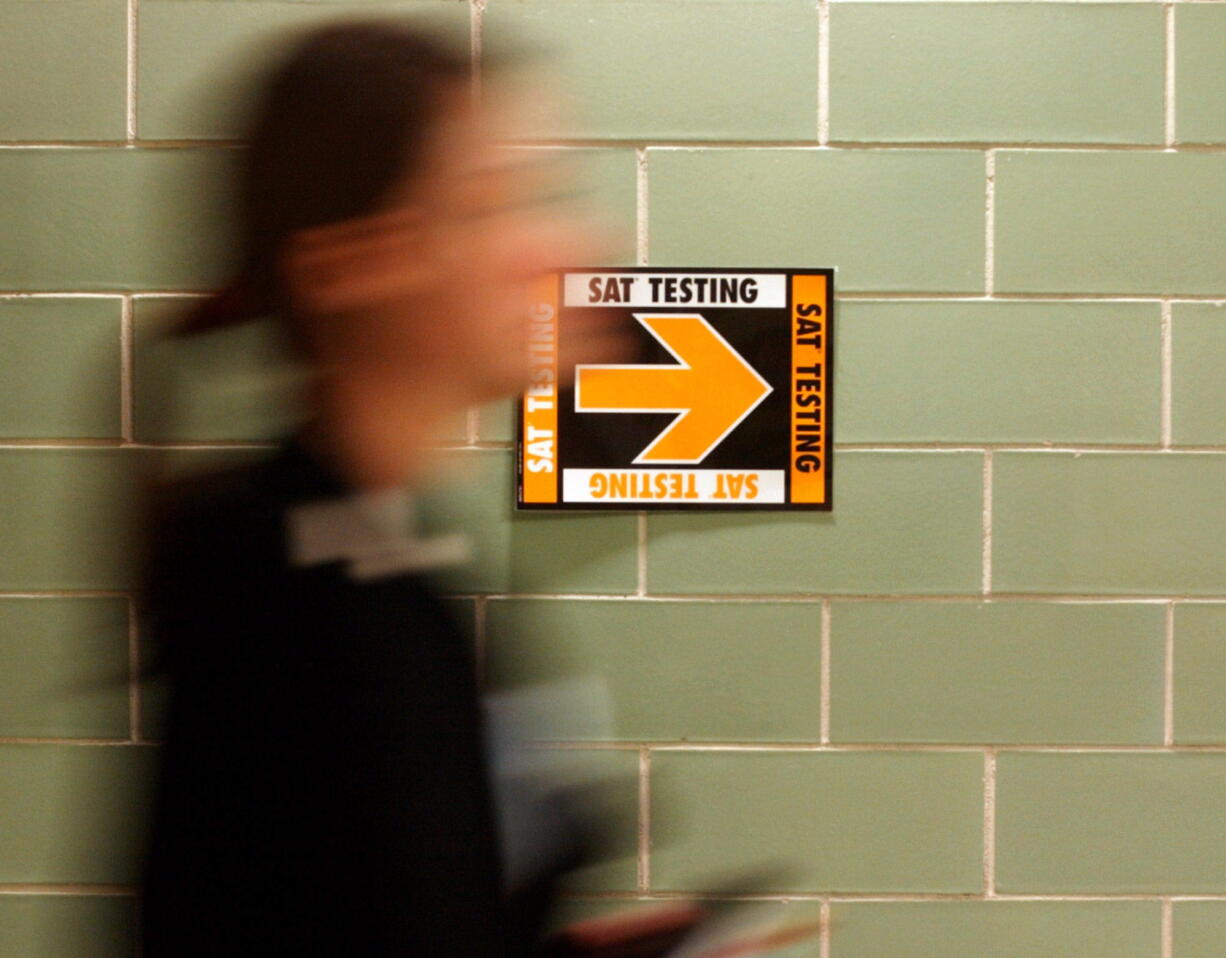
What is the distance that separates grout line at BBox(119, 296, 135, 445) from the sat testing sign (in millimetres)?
572

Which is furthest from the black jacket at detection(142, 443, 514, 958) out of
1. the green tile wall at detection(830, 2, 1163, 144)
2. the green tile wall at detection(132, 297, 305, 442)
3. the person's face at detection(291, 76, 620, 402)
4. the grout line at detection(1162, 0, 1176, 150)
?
the grout line at detection(1162, 0, 1176, 150)

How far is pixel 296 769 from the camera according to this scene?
0.67 meters

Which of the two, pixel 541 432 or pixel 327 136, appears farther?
pixel 541 432

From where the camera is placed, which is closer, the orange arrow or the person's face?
the person's face

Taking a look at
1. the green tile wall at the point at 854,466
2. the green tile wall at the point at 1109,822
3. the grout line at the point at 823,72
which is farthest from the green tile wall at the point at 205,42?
the green tile wall at the point at 1109,822

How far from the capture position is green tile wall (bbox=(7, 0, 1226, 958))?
1.52m

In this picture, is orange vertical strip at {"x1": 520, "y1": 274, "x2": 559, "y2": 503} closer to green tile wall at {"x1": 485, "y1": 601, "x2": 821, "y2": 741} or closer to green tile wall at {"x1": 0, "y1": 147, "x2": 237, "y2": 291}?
green tile wall at {"x1": 485, "y1": 601, "x2": 821, "y2": 741}

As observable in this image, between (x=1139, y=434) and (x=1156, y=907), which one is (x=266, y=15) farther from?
(x=1156, y=907)

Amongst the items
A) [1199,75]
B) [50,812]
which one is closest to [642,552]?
[50,812]

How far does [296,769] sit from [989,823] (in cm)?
120

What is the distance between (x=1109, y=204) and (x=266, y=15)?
1.24m

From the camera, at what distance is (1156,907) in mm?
1554

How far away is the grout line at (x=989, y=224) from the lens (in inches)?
60.2

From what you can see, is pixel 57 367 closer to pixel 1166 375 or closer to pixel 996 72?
pixel 996 72
